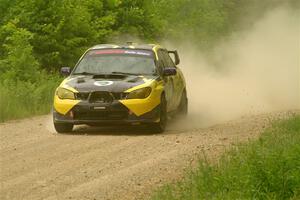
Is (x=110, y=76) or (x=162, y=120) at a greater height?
(x=110, y=76)

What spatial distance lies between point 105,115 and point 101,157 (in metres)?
2.67

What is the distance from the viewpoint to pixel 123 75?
47.4 ft

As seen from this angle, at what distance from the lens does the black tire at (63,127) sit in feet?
46.3

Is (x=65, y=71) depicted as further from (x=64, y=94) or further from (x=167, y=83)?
(x=167, y=83)

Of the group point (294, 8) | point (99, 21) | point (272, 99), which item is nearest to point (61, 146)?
point (272, 99)

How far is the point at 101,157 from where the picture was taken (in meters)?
11.1

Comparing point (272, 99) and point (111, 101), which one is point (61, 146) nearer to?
Result: point (111, 101)

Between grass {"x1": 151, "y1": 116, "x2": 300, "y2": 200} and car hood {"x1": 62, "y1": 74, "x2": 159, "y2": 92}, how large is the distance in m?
4.78

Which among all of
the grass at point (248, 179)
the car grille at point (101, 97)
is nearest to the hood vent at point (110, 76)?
the car grille at point (101, 97)

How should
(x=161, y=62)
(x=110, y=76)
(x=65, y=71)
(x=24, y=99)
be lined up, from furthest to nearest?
(x=24, y=99) < (x=161, y=62) < (x=65, y=71) < (x=110, y=76)

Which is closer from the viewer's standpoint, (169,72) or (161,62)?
(169,72)

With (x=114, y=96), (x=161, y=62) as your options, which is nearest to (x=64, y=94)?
(x=114, y=96)

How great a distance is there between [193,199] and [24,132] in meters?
7.16

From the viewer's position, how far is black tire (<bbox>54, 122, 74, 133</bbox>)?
14.1 metres
